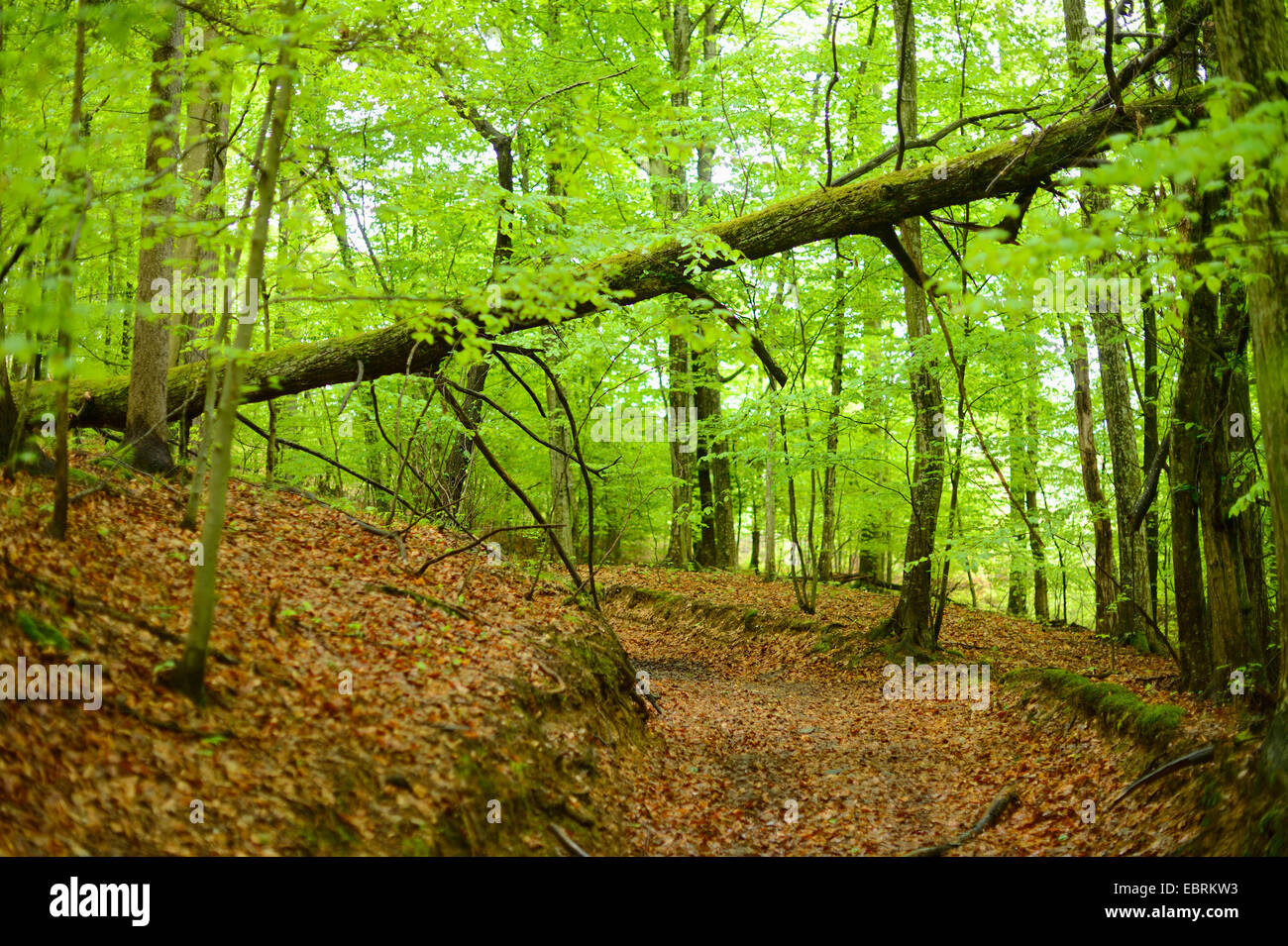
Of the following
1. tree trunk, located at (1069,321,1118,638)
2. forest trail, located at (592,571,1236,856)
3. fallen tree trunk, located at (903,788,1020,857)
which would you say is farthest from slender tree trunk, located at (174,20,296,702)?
tree trunk, located at (1069,321,1118,638)

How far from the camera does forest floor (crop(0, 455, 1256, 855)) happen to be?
390 centimetres

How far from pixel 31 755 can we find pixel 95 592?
165 cm

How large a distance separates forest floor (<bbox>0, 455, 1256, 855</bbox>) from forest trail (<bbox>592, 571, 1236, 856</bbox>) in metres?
0.03

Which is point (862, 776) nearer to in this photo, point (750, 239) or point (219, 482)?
point (750, 239)

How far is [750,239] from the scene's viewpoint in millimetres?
7863

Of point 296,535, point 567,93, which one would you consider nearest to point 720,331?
point 296,535

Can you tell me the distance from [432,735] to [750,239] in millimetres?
5371

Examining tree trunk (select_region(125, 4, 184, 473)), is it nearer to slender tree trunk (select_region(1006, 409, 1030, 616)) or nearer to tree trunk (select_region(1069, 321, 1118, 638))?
slender tree trunk (select_region(1006, 409, 1030, 616))

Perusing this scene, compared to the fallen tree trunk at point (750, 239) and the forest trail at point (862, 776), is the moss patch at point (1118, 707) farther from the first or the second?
Answer: the fallen tree trunk at point (750, 239)

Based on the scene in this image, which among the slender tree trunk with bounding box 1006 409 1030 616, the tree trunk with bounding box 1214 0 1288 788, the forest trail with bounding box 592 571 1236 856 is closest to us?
the tree trunk with bounding box 1214 0 1288 788

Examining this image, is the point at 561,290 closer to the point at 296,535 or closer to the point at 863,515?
the point at 296,535

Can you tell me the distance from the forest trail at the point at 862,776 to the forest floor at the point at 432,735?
3 cm

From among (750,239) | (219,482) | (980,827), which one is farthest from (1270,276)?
(219,482)

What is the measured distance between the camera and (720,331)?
6.12 meters
